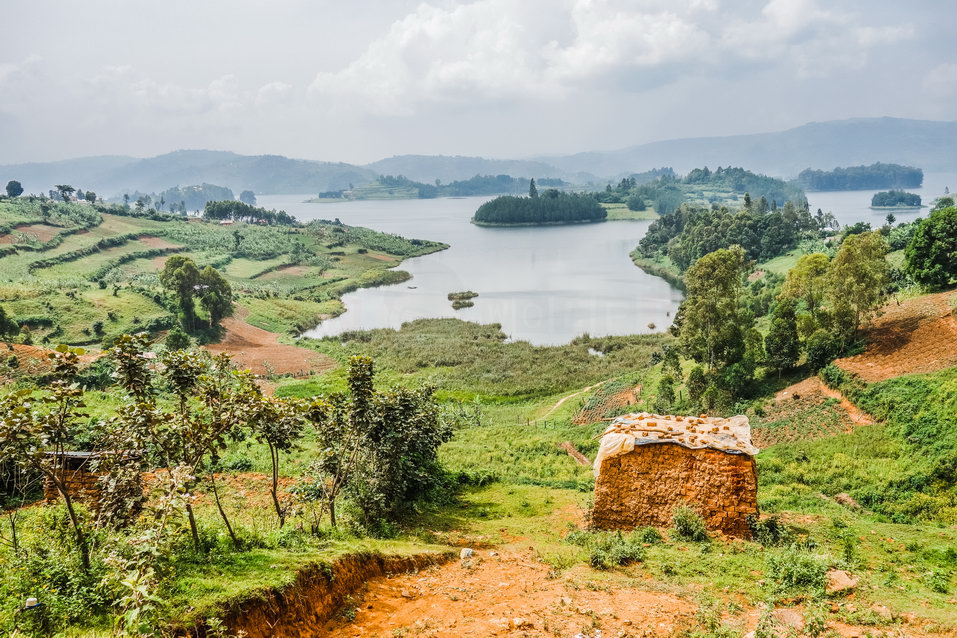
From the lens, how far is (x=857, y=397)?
20719 mm

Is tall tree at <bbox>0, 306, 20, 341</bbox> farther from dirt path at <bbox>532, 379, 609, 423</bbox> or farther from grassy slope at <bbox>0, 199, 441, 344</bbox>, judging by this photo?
dirt path at <bbox>532, 379, 609, 423</bbox>

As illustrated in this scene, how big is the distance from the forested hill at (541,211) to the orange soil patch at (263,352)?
102043mm

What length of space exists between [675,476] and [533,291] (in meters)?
58.4

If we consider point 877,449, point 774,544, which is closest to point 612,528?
point 774,544

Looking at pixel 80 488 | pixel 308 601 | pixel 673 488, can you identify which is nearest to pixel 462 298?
pixel 673 488

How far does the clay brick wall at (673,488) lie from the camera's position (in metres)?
12.7

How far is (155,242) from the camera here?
84.9 meters

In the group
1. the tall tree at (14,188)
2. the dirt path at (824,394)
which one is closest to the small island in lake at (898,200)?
the dirt path at (824,394)

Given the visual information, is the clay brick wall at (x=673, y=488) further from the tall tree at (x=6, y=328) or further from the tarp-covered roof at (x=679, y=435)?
the tall tree at (x=6, y=328)

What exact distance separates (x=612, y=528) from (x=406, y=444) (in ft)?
18.0

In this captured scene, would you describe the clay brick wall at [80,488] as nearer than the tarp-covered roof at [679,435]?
Yes

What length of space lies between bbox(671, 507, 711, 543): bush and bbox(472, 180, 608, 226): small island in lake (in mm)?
137585

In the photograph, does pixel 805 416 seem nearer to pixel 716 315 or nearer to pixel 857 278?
pixel 716 315

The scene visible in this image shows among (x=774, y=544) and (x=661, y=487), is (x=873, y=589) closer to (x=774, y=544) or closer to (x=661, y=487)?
(x=774, y=544)
